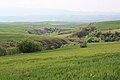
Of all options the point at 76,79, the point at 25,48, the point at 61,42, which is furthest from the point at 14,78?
the point at 61,42

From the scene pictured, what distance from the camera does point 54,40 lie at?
11125 cm

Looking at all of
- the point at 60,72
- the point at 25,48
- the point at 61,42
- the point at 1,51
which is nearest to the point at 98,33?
the point at 61,42

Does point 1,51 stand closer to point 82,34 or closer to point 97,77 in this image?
point 97,77

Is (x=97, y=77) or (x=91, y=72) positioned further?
(x=91, y=72)

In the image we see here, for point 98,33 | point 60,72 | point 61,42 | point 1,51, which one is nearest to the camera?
point 60,72

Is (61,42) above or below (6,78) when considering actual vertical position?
below

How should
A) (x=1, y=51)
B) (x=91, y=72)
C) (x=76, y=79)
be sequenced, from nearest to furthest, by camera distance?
(x=76, y=79) → (x=91, y=72) → (x=1, y=51)

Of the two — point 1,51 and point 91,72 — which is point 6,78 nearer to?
point 91,72

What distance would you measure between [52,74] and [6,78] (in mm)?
3558

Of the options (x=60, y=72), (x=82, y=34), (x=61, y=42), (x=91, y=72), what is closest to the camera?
(x=91, y=72)

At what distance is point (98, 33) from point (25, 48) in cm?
5772

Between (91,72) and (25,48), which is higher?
(91,72)

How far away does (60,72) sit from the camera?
20875 mm

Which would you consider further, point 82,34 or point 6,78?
point 82,34
